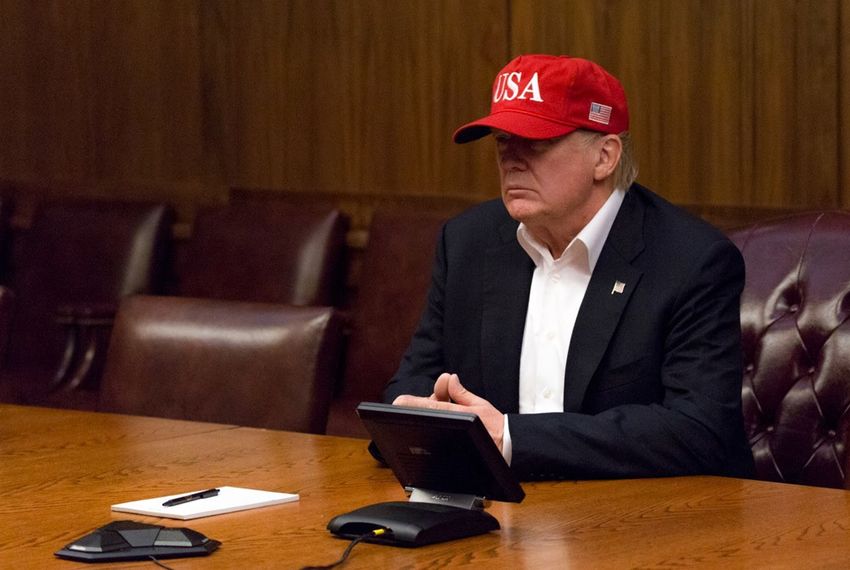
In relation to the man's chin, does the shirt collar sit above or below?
below

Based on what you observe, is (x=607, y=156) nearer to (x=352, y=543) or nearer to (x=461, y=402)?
(x=461, y=402)

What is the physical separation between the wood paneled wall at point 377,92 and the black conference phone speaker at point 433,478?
227 centimetres

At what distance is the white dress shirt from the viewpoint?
2863 mm

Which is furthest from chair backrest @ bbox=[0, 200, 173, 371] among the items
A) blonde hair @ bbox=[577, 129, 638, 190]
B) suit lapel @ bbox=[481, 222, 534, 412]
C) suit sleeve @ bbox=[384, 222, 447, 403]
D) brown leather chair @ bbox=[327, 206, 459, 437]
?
blonde hair @ bbox=[577, 129, 638, 190]

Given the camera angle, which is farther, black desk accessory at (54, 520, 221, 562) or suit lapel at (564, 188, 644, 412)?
suit lapel at (564, 188, 644, 412)

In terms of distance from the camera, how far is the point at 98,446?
109 inches

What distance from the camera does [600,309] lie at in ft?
9.13

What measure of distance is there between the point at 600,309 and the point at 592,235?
0.51 feet

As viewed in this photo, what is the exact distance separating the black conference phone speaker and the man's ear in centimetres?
92

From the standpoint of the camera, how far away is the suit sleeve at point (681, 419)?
95.0 inches

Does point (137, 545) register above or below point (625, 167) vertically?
below

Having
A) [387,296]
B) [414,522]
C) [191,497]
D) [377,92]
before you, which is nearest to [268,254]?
[387,296]

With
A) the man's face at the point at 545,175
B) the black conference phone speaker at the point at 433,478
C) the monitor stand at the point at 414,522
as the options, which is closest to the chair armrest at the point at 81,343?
the man's face at the point at 545,175

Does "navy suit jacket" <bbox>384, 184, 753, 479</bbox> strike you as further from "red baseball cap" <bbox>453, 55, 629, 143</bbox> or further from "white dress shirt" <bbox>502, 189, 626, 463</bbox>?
"red baseball cap" <bbox>453, 55, 629, 143</bbox>
